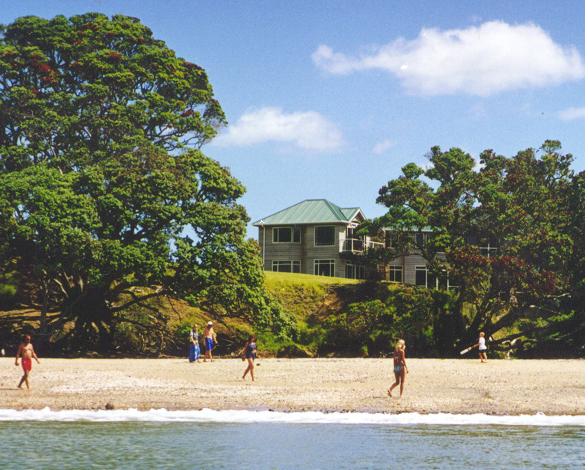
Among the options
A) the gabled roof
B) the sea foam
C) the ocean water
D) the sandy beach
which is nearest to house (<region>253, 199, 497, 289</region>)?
the gabled roof

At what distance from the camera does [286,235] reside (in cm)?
9238

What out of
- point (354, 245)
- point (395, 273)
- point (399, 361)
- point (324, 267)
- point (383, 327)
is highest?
point (354, 245)

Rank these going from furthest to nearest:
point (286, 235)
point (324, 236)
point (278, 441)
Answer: point (286, 235), point (324, 236), point (278, 441)

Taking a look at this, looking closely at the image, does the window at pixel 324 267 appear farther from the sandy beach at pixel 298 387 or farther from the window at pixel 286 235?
the sandy beach at pixel 298 387

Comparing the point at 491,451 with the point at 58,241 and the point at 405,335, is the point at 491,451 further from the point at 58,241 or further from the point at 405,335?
the point at 405,335

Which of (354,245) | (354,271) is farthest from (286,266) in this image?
(354,245)

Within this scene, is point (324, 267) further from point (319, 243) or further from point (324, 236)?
point (324, 236)

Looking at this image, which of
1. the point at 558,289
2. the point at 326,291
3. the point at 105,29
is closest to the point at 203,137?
the point at 105,29

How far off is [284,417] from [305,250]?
57.8 meters

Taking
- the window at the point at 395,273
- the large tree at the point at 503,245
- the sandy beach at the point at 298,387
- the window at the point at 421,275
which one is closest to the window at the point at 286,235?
the window at the point at 395,273

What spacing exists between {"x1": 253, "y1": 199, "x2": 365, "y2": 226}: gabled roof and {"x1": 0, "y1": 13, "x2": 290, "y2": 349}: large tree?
24.0 metres

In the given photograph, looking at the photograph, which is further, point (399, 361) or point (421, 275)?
point (421, 275)

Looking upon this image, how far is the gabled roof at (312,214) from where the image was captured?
299ft

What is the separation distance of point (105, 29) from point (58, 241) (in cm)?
2013
